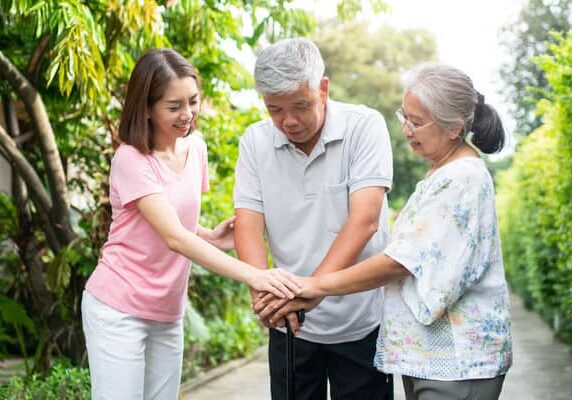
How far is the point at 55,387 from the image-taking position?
5246 mm

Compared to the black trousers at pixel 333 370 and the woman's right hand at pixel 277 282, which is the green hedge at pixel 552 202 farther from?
Answer: the woman's right hand at pixel 277 282

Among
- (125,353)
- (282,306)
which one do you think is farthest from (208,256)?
(125,353)

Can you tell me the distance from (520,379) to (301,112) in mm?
5349

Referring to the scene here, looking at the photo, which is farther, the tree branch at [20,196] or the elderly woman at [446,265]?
the tree branch at [20,196]

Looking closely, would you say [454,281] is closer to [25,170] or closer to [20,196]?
[25,170]

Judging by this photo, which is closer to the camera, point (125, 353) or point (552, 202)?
point (125, 353)

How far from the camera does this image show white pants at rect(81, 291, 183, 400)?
2.89 m

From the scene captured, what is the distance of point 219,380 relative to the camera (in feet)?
24.1

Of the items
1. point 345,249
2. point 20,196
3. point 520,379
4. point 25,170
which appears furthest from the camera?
point 520,379

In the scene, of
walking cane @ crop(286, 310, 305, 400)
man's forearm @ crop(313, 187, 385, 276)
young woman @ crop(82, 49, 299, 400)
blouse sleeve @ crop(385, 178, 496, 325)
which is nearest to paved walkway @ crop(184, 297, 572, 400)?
young woman @ crop(82, 49, 299, 400)

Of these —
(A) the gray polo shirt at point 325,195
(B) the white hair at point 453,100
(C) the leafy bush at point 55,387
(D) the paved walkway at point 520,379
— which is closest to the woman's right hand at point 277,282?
(A) the gray polo shirt at point 325,195

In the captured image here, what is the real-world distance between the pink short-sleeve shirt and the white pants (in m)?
0.04

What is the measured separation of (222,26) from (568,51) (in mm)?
2381

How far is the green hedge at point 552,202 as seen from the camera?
652 centimetres
